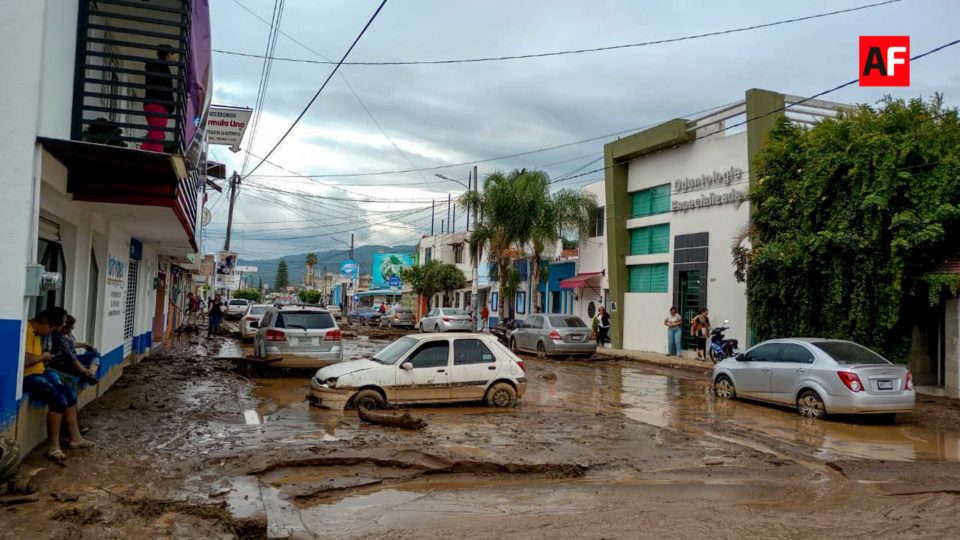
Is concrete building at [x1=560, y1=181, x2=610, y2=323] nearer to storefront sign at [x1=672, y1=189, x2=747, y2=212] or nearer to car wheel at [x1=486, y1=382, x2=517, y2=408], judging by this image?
storefront sign at [x1=672, y1=189, x2=747, y2=212]

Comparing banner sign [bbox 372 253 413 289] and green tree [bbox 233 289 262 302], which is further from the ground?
banner sign [bbox 372 253 413 289]

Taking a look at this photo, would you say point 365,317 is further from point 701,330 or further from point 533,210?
point 701,330

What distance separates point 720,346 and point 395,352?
1348 cm

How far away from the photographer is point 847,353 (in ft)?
41.3

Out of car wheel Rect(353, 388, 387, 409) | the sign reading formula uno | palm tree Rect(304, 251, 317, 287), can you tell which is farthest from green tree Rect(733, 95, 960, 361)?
palm tree Rect(304, 251, 317, 287)

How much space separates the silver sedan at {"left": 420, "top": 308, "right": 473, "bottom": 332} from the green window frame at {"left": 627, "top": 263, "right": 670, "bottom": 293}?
29.8ft

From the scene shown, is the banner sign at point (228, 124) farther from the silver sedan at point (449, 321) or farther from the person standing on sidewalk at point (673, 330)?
the silver sedan at point (449, 321)

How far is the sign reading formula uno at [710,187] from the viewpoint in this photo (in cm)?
2386

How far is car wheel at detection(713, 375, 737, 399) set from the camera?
14.8m

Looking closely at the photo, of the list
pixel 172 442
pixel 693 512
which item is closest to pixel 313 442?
pixel 172 442

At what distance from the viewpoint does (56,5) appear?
24.0 ft

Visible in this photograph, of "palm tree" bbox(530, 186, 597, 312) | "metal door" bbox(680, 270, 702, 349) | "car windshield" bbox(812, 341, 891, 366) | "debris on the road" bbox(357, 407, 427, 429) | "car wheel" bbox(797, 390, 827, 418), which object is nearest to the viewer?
"debris on the road" bbox(357, 407, 427, 429)

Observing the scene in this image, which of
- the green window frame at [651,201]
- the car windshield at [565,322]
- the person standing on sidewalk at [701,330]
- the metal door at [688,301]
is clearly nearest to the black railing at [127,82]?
the car windshield at [565,322]

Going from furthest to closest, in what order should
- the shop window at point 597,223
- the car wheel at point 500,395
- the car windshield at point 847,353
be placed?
the shop window at point 597,223 < the car wheel at point 500,395 < the car windshield at point 847,353
